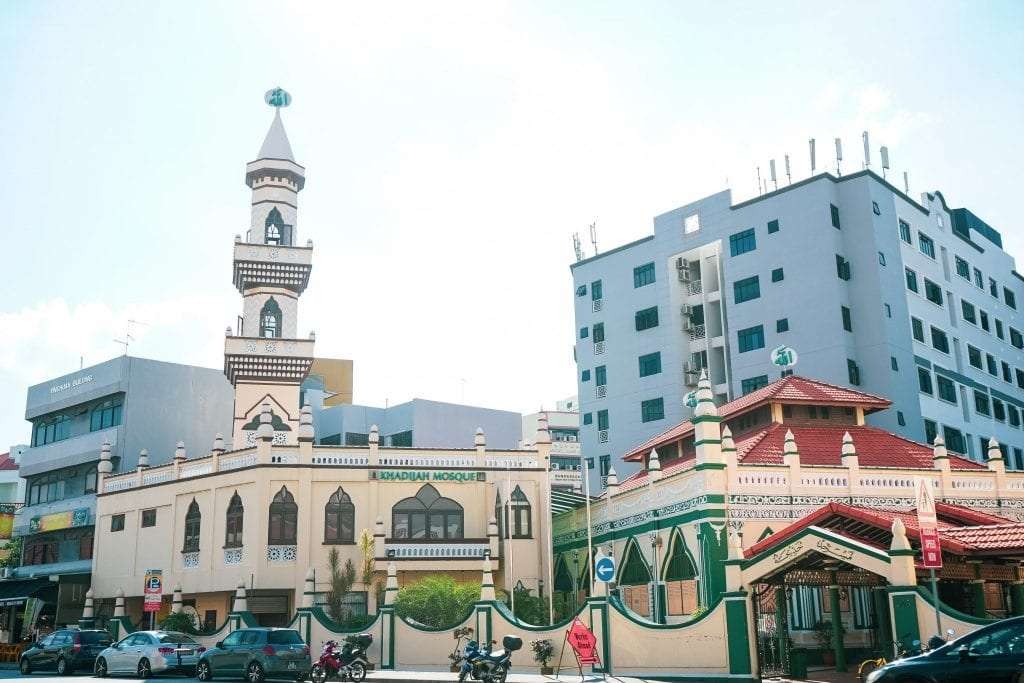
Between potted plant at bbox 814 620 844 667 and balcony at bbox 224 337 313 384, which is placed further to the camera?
balcony at bbox 224 337 313 384

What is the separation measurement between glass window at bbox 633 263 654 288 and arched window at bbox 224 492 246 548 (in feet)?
98.0

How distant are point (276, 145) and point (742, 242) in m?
25.0

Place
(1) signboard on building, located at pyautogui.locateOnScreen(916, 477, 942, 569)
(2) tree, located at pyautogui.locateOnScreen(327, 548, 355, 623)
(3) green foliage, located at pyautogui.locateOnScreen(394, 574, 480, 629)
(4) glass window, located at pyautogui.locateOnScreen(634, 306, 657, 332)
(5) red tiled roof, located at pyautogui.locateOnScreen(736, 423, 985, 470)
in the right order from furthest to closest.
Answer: (4) glass window, located at pyautogui.locateOnScreen(634, 306, 657, 332) < (2) tree, located at pyautogui.locateOnScreen(327, 548, 355, 623) < (3) green foliage, located at pyautogui.locateOnScreen(394, 574, 480, 629) < (5) red tiled roof, located at pyautogui.locateOnScreen(736, 423, 985, 470) < (1) signboard on building, located at pyautogui.locateOnScreen(916, 477, 942, 569)

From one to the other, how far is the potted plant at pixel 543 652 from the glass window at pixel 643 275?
3530cm

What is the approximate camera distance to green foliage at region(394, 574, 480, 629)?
3116cm

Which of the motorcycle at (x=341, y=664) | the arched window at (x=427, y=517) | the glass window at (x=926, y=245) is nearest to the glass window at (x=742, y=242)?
the glass window at (x=926, y=245)

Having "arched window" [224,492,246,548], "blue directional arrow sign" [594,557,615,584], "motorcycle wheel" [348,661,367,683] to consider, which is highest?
"arched window" [224,492,246,548]

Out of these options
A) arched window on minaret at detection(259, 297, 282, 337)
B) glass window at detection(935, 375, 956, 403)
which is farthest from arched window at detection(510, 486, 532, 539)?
glass window at detection(935, 375, 956, 403)

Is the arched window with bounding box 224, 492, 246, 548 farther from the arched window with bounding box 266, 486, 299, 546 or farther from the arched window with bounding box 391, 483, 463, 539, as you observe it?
the arched window with bounding box 391, 483, 463, 539

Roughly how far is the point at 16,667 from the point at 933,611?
32852 mm

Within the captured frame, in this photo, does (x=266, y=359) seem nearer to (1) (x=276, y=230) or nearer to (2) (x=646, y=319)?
(1) (x=276, y=230)

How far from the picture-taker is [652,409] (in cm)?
5769

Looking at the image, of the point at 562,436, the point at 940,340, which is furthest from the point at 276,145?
the point at 562,436

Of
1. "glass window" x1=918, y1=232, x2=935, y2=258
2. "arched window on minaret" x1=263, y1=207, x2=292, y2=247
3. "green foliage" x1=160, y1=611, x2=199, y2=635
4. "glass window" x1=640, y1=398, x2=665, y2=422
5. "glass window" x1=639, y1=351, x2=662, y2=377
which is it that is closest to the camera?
"green foliage" x1=160, y1=611, x2=199, y2=635
